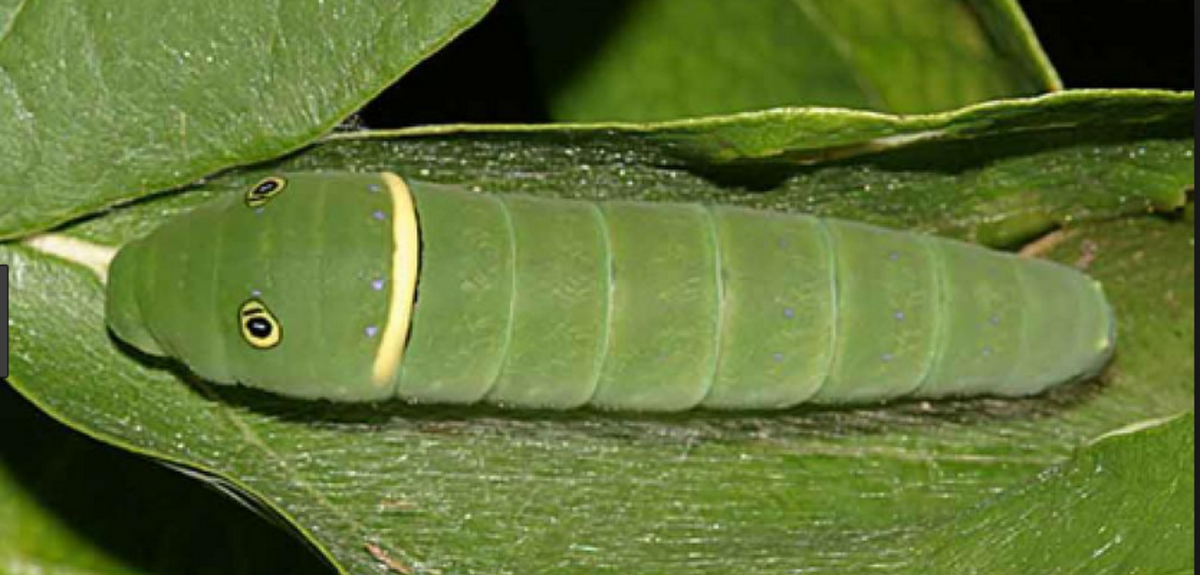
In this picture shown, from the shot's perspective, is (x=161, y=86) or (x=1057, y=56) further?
(x=1057, y=56)

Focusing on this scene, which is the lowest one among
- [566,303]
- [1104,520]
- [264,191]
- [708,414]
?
[1104,520]

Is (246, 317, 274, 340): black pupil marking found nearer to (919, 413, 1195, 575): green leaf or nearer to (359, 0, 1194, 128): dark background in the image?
(359, 0, 1194, 128): dark background

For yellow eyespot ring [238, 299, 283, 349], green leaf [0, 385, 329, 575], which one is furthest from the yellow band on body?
green leaf [0, 385, 329, 575]

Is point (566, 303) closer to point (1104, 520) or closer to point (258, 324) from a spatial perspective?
point (258, 324)

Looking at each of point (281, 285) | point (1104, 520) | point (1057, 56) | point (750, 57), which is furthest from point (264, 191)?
point (1057, 56)

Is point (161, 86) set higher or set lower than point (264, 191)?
higher

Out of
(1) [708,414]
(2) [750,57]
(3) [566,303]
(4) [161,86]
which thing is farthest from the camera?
(2) [750,57]

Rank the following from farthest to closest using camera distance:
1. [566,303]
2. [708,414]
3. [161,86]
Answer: [708,414], [566,303], [161,86]
